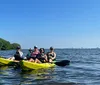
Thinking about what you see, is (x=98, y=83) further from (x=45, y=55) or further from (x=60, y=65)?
(x=60, y=65)

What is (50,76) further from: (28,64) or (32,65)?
(32,65)

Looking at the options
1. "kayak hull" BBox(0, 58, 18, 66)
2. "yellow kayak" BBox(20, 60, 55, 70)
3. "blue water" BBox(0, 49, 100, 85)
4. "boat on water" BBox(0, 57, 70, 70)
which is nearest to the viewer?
"blue water" BBox(0, 49, 100, 85)

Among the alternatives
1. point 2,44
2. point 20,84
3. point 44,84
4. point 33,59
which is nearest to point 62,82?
point 44,84

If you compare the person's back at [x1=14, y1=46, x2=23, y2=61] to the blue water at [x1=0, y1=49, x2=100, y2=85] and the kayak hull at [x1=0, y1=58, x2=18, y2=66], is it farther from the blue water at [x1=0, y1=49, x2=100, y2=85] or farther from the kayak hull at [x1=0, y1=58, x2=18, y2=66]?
the blue water at [x1=0, y1=49, x2=100, y2=85]

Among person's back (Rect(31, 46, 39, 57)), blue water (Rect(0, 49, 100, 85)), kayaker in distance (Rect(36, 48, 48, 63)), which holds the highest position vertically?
person's back (Rect(31, 46, 39, 57))

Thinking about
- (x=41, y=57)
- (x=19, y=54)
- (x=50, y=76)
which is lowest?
(x=50, y=76)

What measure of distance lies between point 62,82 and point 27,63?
5974 mm

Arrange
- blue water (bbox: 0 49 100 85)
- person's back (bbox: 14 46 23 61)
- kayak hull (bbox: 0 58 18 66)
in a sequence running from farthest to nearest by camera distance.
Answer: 1. person's back (bbox: 14 46 23 61)
2. kayak hull (bbox: 0 58 18 66)
3. blue water (bbox: 0 49 100 85)

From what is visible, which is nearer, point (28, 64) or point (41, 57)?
point (28, 64)

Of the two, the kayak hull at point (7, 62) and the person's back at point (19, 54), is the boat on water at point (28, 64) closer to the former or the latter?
the kayak hull at point (7, 62)

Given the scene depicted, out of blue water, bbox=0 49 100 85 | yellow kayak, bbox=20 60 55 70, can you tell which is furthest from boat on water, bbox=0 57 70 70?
blue water, bbox=0 49 100 85

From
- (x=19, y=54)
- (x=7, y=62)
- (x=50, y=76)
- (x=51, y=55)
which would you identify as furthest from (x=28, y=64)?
(x=51, y=55)

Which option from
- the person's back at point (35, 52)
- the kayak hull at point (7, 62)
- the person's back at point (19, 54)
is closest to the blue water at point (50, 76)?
the kayak hull at point (7, 62)

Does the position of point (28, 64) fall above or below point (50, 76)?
above
